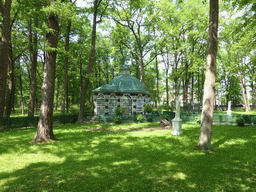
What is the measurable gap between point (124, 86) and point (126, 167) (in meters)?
19.5

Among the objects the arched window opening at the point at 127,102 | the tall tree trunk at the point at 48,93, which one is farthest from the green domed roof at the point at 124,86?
the tall tree trunk at the point at 48,93

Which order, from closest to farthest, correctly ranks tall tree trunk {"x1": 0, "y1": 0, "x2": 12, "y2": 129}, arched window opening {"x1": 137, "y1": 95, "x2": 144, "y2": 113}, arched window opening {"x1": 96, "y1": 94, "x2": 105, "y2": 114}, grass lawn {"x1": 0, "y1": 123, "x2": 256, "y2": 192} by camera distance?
grass lawn {"x1": 0, "y1": 123, "x2": 256, "y2": 192} → tall tree trunk {"x1": 0, "y1": 0, "x2": 12, "y2": 129} → arched window opening {"x1": 96, "y1": 94, "x2": 105, "y2": 114} → arched window opening {"x1": 137, "y1": 95, "x2": 144, "y2": 113}

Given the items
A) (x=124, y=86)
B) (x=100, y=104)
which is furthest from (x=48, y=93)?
(x=124, y=86)

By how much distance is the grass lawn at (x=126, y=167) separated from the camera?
174 inches

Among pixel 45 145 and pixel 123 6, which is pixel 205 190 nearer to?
pixel 45 145

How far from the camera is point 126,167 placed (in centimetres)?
570

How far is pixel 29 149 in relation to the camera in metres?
7.85

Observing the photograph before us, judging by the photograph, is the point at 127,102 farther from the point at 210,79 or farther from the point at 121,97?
the point at 210,79

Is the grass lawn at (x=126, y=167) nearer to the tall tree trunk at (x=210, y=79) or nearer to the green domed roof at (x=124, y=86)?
the tall tree trunk at (x=210, y=79)

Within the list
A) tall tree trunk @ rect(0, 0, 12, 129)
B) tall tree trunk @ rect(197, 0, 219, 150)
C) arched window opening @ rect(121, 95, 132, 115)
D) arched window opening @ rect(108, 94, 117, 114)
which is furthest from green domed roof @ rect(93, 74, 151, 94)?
tall tree trunk @ rect(197, 0, 219, 150)

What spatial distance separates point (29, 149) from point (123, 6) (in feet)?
87.2

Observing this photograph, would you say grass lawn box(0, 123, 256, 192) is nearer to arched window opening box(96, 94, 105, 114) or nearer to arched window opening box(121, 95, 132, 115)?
arched window opening box(96, 94, 105, 114)

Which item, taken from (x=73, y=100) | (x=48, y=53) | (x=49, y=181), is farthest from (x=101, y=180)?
(x=73, y=100)

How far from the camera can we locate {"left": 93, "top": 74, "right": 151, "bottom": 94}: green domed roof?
22989 millimetres
